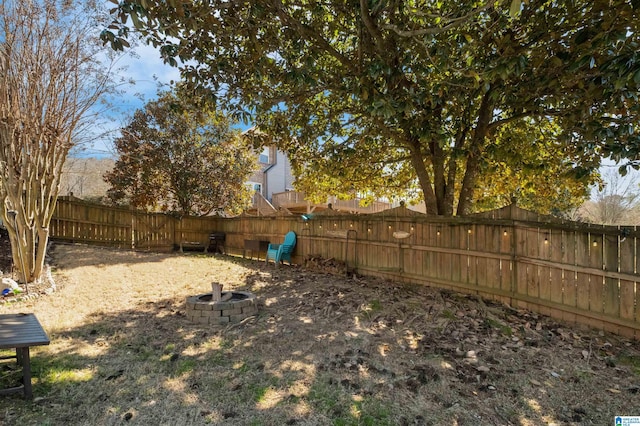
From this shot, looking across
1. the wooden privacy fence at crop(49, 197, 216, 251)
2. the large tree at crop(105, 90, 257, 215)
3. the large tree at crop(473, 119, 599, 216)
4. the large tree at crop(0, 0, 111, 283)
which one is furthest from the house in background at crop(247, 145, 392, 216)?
the large tree at crop(0, 0, 111, 283)

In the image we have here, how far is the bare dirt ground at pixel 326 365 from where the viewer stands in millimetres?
2779

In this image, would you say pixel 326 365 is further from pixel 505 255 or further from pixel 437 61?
pixel 437 61

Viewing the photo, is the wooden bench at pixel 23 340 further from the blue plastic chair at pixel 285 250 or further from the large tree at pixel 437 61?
the blue plastic chair at pixel 285 250

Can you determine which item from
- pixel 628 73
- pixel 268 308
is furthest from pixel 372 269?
pixel 628 73

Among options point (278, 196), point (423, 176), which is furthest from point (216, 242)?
point (423, 176)

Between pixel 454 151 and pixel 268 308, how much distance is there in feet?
12.9

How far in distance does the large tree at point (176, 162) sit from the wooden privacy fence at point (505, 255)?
5063 mm

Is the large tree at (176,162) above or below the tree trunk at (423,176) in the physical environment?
above

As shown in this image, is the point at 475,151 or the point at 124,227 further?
the point at 124,227

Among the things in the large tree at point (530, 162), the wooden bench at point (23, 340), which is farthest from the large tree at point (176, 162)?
the wooden bench at point (23, 340)

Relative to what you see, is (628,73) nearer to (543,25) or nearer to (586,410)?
(543,25)

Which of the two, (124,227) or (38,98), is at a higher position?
(38,98)

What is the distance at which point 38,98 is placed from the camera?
5988 millimetres

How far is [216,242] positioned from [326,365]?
1109cm
